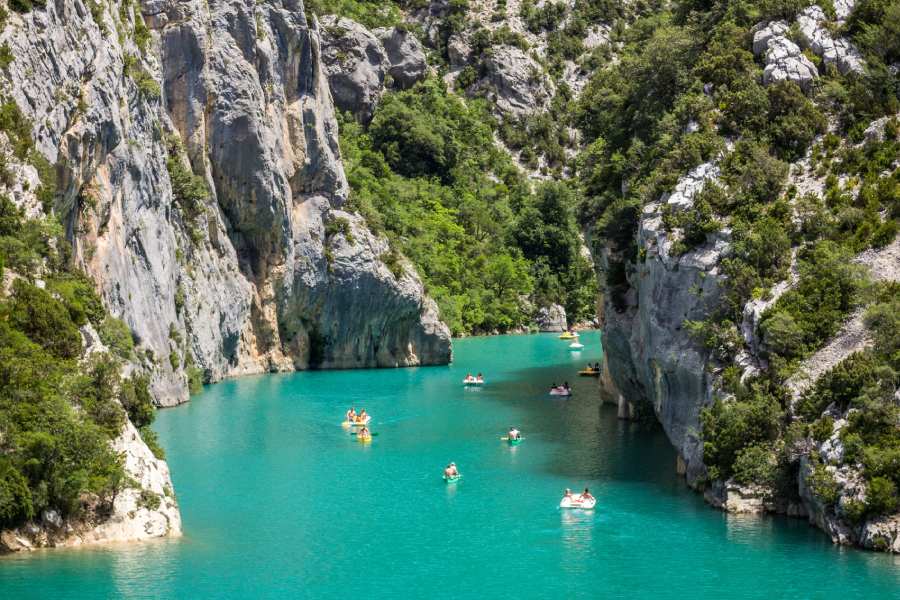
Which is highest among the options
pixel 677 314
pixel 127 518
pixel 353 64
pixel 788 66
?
pixel 353 64

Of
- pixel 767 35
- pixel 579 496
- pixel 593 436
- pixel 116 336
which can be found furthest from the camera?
pixel 593 436

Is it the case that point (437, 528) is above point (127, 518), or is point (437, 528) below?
below

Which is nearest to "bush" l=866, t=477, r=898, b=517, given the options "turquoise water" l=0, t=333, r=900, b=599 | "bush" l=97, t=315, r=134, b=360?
"turquoise water" l=0, t=333, r=900, b=599

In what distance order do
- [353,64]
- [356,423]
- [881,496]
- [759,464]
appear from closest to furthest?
[881,496], [759,464], [356,423], [353,64]

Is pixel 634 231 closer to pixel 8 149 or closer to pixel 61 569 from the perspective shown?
pixel 8 149

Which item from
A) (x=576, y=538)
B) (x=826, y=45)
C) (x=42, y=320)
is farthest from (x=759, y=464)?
(x=42, y=320)

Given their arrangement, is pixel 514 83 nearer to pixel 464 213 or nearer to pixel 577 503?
pixel 464 213

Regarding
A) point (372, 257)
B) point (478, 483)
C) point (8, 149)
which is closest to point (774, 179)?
point (478, 483)
